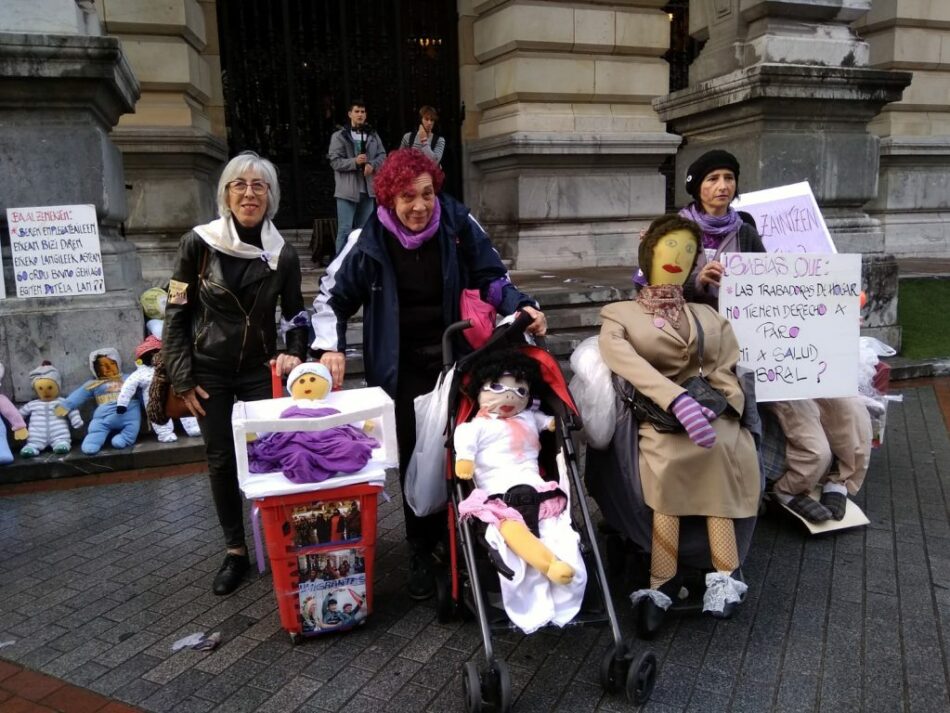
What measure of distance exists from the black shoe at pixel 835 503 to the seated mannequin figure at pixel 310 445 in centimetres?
253

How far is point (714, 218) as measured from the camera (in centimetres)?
396

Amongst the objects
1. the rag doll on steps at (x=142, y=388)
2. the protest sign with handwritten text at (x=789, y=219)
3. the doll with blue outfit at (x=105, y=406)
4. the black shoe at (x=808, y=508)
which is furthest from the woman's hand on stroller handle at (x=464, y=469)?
the doll with blue outfit at (x=105, y=406)

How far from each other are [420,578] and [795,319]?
232cm

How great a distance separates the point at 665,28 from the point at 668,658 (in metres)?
9.95

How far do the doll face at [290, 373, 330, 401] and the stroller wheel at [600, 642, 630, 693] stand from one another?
1.52 m

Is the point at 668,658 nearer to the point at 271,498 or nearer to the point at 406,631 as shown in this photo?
the point at 406,631

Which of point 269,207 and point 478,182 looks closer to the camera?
point 269,207

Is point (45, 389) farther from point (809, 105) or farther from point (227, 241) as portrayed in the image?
point (809, 105)

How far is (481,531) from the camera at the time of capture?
2838 millimetres

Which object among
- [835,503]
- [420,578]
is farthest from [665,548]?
[835,503]

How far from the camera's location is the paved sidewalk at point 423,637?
2.75 meters

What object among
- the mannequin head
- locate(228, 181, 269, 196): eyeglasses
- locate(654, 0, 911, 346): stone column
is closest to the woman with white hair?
locate(228, 181, 269, 196): eyeglasses

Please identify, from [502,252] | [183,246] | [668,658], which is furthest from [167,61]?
[668,658]

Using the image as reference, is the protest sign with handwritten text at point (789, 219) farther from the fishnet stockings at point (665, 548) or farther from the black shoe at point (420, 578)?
the black shoe at point (420, 578)
